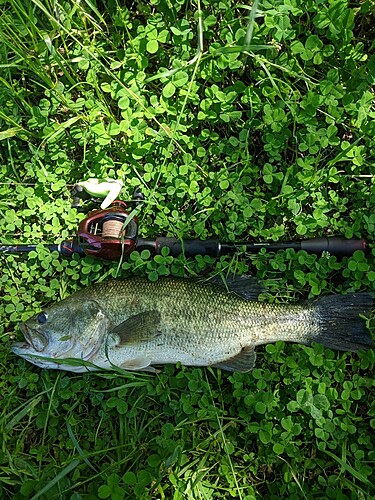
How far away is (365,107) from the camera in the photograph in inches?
A: 128

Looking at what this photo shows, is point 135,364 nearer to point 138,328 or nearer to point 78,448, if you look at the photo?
point 138,328

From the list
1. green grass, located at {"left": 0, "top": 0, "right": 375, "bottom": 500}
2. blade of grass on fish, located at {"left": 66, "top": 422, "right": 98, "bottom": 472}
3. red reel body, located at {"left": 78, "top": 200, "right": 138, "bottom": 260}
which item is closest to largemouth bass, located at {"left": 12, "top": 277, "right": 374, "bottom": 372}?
green grass, located at {"left": 0, "top": 0, "right": 375, "bottom": 500}

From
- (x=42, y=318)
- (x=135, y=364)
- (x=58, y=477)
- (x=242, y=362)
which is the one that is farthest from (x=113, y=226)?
(x=58, y=477)

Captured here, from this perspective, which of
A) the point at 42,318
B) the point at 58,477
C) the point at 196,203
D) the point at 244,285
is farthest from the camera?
the point at 196,203

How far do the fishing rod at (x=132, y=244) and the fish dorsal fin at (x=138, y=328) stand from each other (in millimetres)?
421

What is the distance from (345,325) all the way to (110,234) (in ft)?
5.15

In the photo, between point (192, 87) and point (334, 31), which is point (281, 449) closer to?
point (192, 87)

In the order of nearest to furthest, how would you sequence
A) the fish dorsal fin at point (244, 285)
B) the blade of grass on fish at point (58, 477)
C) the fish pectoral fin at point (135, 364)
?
the blade of grass on fish at point (58, 477) → the fish pectoral fin at point (135, 364) → the fish dorsal fin at point (244, 285)

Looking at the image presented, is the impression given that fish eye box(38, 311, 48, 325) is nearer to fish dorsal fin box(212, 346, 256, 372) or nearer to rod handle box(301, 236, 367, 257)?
fish dorsal fin box(212, 346, 256, 372)

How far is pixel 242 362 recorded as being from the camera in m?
3.13

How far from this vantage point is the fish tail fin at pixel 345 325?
123 inches

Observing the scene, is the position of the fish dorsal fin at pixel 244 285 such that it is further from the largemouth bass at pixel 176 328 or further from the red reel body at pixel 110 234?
the red reel body at pixel 110 234

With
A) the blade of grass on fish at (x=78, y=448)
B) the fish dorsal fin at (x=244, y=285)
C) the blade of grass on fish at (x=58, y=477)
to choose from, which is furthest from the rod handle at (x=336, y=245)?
the blade of grass on fish at (x=58, y=477)

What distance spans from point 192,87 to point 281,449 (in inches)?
92.7
